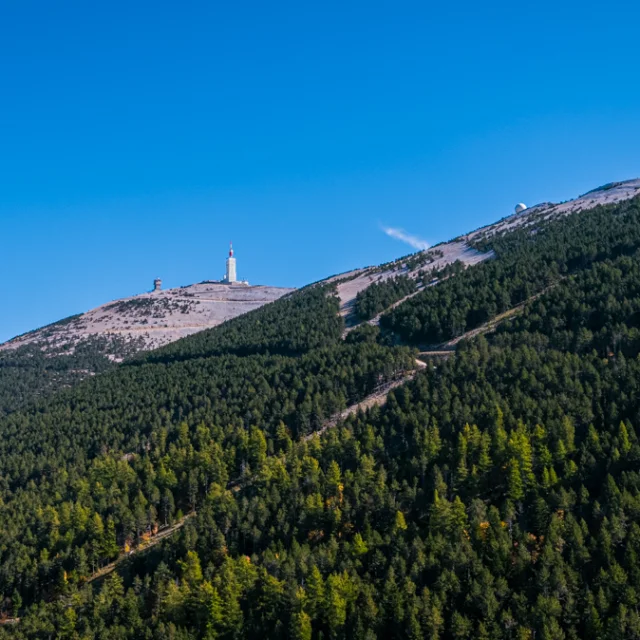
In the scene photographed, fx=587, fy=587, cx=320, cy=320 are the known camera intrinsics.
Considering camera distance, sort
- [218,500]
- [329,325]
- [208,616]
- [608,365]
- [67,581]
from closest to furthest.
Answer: [208,616] < [67,581] < [218,500] < [608,365] < [329,325]

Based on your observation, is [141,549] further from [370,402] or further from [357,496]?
[370,402]

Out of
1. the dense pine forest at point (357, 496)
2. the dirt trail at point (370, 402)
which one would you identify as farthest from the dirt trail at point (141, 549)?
the dirt trail at point (370, 402)

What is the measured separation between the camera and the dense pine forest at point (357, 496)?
5384cm

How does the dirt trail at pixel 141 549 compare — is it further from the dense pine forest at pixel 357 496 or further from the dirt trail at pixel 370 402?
the dirt trail at pixel 370 402

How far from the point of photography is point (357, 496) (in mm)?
68750

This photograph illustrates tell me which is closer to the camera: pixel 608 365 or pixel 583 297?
pixel 608 365

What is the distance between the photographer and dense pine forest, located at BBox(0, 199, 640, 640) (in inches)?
2120

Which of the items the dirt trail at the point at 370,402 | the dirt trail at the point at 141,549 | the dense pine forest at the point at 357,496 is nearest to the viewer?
the dense pine forest at the point at 357,496

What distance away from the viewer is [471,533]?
60.2 meters

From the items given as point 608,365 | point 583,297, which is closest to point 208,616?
point 608,365

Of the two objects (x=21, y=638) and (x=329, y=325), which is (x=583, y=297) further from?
(x=21, y=638)

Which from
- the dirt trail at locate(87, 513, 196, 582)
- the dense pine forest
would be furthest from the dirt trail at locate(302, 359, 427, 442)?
the dirt trail at locate(87, 513, 196, 582)

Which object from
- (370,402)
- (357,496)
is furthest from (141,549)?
(370,402)

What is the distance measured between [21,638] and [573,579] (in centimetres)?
5495
